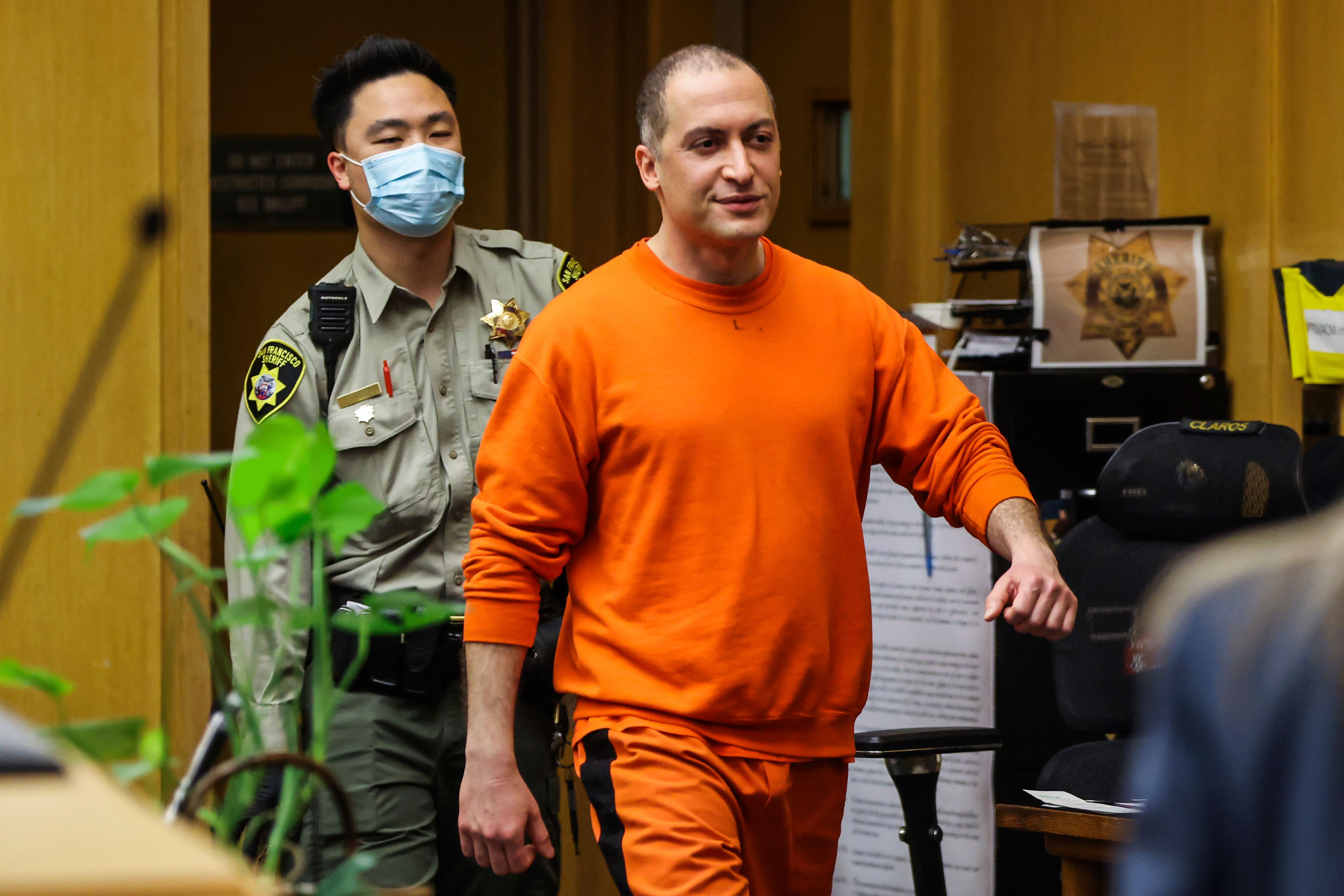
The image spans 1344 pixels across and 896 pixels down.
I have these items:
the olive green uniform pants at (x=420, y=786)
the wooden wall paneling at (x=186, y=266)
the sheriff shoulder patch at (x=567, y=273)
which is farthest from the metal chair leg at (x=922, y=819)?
the wooden wall paneling at (x=186, y=266)

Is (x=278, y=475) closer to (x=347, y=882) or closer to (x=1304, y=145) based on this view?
(x=347, y=882)

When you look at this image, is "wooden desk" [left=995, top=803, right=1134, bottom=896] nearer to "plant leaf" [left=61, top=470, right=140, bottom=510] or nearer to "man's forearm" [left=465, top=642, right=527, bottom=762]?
"man's forearm" [left=465, top=642, right=527, bottom=762]

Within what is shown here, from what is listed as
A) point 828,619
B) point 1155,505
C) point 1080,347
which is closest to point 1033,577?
point 828,619

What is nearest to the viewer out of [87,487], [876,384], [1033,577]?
[87,487]

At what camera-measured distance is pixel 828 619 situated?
222cm

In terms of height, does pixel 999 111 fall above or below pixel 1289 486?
above

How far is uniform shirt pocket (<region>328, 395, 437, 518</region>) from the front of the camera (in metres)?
2.65

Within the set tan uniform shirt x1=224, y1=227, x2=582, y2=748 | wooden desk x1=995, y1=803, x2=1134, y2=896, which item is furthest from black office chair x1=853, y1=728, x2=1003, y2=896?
tan uniform shirt x1=224, y1=227, x2=582, y2=748

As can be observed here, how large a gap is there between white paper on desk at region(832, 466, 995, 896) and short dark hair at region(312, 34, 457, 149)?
1345 mm

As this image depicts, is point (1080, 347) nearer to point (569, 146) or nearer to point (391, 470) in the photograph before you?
point (391, 470)

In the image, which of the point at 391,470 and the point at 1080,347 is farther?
the point at 1080,347

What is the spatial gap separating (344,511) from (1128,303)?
9.50ft

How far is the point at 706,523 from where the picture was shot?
2.19 metres

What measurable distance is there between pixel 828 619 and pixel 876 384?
0.37 meters
